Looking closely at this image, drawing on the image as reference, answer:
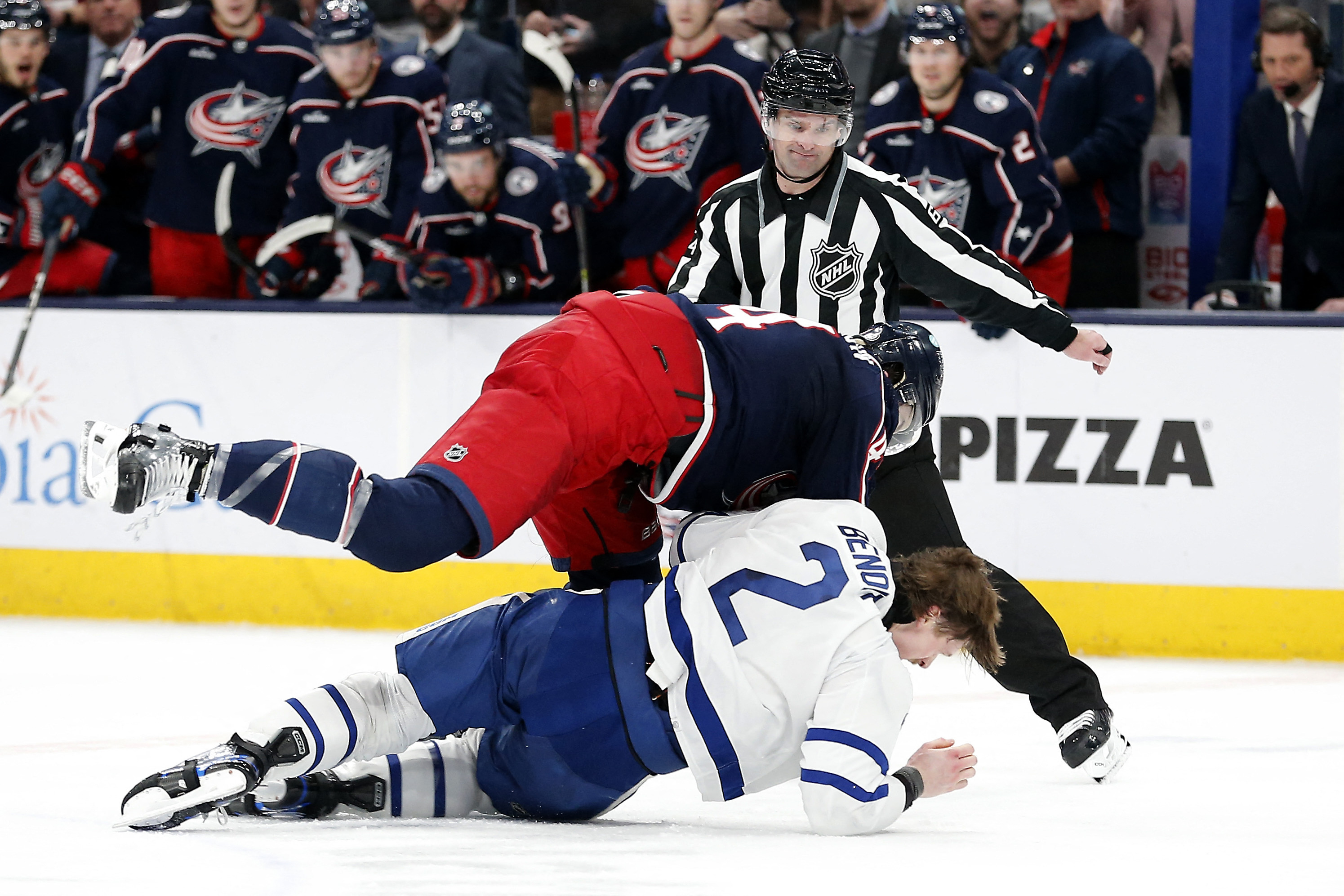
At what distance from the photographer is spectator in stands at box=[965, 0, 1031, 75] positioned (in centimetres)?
568

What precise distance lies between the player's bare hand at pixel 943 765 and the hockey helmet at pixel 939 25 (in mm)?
2910

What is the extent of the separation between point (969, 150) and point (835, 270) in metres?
1.64

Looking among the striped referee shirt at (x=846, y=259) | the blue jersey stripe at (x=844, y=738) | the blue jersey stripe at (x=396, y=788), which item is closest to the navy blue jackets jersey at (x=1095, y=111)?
the striped referee shirt at (x=846, y=259)

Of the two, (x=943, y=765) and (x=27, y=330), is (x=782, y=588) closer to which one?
(x=943, y=765)

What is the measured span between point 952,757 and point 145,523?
52.8 inches

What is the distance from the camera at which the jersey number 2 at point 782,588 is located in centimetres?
258

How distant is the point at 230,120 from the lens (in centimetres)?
586

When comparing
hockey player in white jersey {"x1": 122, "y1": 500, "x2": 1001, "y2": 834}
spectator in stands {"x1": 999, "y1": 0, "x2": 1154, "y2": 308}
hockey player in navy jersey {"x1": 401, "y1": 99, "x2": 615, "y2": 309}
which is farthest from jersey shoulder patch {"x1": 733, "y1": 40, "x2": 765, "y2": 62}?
hockey player in white jersey {"x1": 122, "y1": 500, "x2": 1001, "y2": 834}

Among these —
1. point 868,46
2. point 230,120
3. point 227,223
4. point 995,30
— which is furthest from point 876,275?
point 230,120

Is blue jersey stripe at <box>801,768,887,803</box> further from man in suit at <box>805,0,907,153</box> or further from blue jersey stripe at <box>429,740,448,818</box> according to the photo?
man in suit at <box>805,0,907,153</box>

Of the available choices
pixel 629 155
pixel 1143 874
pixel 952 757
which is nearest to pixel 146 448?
pixel 952 757

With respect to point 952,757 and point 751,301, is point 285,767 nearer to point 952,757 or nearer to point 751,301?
point 952,757

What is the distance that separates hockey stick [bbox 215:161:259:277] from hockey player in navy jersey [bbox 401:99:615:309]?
591 millimetres

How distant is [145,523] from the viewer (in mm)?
2461
